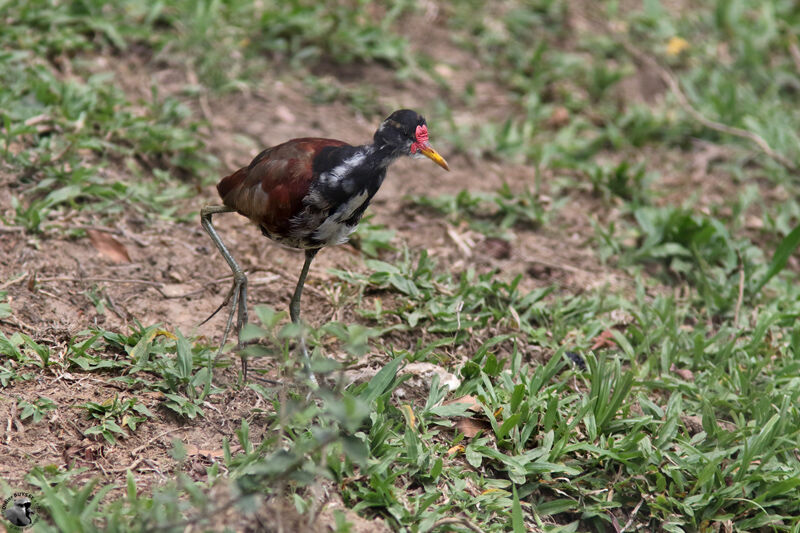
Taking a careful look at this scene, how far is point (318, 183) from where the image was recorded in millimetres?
3420

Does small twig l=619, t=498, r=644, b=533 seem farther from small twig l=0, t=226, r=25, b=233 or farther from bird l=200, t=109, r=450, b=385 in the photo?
small twig l=0, t=226, r=25, b=233

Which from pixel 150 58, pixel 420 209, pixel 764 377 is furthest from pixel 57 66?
pixel 764 377

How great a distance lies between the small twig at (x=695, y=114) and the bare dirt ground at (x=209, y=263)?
1.29 meters

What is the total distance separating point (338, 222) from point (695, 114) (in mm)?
3657

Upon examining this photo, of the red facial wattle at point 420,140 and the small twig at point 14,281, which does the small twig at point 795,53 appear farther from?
the small twig at point 14,281

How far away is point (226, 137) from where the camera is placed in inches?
212

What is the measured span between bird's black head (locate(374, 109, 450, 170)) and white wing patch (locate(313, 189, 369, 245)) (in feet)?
0.85

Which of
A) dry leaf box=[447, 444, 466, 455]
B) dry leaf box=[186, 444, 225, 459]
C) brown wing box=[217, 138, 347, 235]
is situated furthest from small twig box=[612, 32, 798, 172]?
dry leaf box=[186, 444, 225, 459]

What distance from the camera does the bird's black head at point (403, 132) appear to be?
3590mm

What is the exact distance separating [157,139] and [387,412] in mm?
2504

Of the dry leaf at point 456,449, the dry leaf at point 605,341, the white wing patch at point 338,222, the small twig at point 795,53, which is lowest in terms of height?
the dry leaf at point 605,341

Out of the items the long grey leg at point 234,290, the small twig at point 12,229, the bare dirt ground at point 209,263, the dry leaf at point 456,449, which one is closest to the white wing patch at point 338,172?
the long grey leg at point 234,290

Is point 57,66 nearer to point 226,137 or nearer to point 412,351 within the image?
point 226,137

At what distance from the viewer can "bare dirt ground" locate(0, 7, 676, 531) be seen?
3.26m
